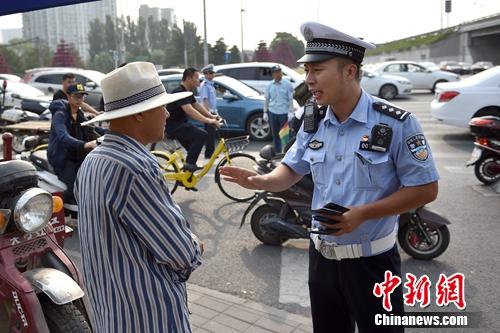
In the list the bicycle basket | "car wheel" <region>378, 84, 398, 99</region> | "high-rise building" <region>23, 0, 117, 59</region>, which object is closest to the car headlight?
the bicycle basket

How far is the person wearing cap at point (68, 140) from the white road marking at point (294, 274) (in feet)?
7.49

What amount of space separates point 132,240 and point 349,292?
0.97 m

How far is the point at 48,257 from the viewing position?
2889 mm

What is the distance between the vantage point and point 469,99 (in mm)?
9953

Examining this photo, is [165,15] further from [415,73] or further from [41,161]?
[41,161]

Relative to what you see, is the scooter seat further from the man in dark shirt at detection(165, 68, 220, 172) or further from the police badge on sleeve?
the police badge on sleeve

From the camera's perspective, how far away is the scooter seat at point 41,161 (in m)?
5.54

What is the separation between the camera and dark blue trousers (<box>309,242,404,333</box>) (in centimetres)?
211

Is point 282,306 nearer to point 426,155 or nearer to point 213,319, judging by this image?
point 213,319

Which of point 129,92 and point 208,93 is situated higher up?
point 129,92

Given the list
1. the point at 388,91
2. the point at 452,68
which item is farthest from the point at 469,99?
the point at 452,68

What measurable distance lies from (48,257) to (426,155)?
217 cm

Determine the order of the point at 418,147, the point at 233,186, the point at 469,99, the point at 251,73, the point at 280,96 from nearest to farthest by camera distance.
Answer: the point at 418,147
the point at 233,186
the point at 280,96
the point at 469,99
the point at 251,73

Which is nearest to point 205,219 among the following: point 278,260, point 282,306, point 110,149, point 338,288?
point 278,260
